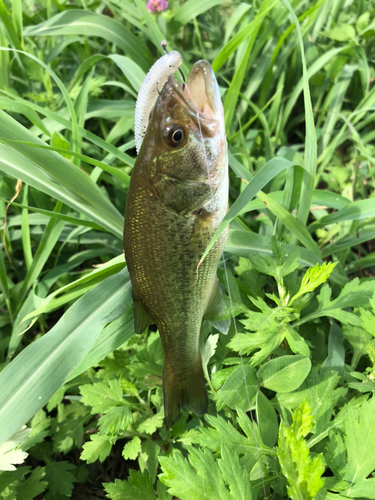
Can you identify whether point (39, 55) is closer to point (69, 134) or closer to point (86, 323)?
point (69, 134)

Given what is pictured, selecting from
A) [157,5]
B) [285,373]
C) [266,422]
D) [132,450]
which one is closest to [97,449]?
[132,450]

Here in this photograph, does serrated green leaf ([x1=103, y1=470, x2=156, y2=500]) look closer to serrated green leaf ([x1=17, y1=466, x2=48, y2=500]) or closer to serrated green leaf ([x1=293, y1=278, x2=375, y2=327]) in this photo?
serrated green leaf ([x1=17, y1=466, x2=48, y2=500])

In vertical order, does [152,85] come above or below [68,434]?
above

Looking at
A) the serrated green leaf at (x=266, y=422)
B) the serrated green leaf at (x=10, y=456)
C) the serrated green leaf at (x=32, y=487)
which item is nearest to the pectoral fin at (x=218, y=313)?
the serrated green leaf at (x=266, y=422)

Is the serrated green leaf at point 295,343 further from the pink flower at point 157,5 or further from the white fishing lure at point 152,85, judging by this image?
the pink flower at point 157,5

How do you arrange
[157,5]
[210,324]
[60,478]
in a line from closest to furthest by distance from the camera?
1. [60,478]
2. [210,324]
3. [157,5]

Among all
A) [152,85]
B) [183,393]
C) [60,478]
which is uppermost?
[152,85]

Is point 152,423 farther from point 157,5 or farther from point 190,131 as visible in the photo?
point 157,5

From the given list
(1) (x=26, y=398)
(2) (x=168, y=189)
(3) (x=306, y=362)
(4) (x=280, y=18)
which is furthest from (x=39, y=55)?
(3) (x=306, y=362)
